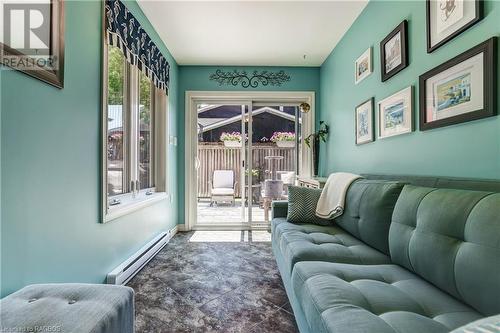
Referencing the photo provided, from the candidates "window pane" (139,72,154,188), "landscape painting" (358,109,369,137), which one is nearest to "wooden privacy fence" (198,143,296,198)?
"window pane" (139,72,154,188)

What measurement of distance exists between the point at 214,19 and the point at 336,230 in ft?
7.74

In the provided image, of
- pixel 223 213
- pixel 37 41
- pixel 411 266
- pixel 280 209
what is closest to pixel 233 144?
pixel 223 213

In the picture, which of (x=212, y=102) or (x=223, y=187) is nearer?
(x=212, y=102)

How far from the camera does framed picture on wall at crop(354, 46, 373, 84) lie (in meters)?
2.40

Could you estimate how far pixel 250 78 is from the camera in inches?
156

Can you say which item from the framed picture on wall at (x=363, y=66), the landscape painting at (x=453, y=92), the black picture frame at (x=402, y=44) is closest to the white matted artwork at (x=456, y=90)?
the landscape painting at (x=453, y=92)

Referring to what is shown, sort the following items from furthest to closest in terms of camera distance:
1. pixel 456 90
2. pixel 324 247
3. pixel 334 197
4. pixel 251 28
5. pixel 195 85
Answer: pixel 195 85, pixel 251 28, pixel 334 197, pixel 324 247, pixel 456 90

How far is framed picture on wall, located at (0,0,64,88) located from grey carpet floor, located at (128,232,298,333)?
1506 mm

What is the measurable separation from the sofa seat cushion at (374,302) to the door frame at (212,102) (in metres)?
2.77

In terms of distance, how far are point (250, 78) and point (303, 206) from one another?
7.92 ft

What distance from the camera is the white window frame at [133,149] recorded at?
1.86 meters

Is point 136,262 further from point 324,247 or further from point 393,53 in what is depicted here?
point 393,53

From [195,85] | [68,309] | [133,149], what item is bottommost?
[68,309]

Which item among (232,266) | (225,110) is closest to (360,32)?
(225,110)
